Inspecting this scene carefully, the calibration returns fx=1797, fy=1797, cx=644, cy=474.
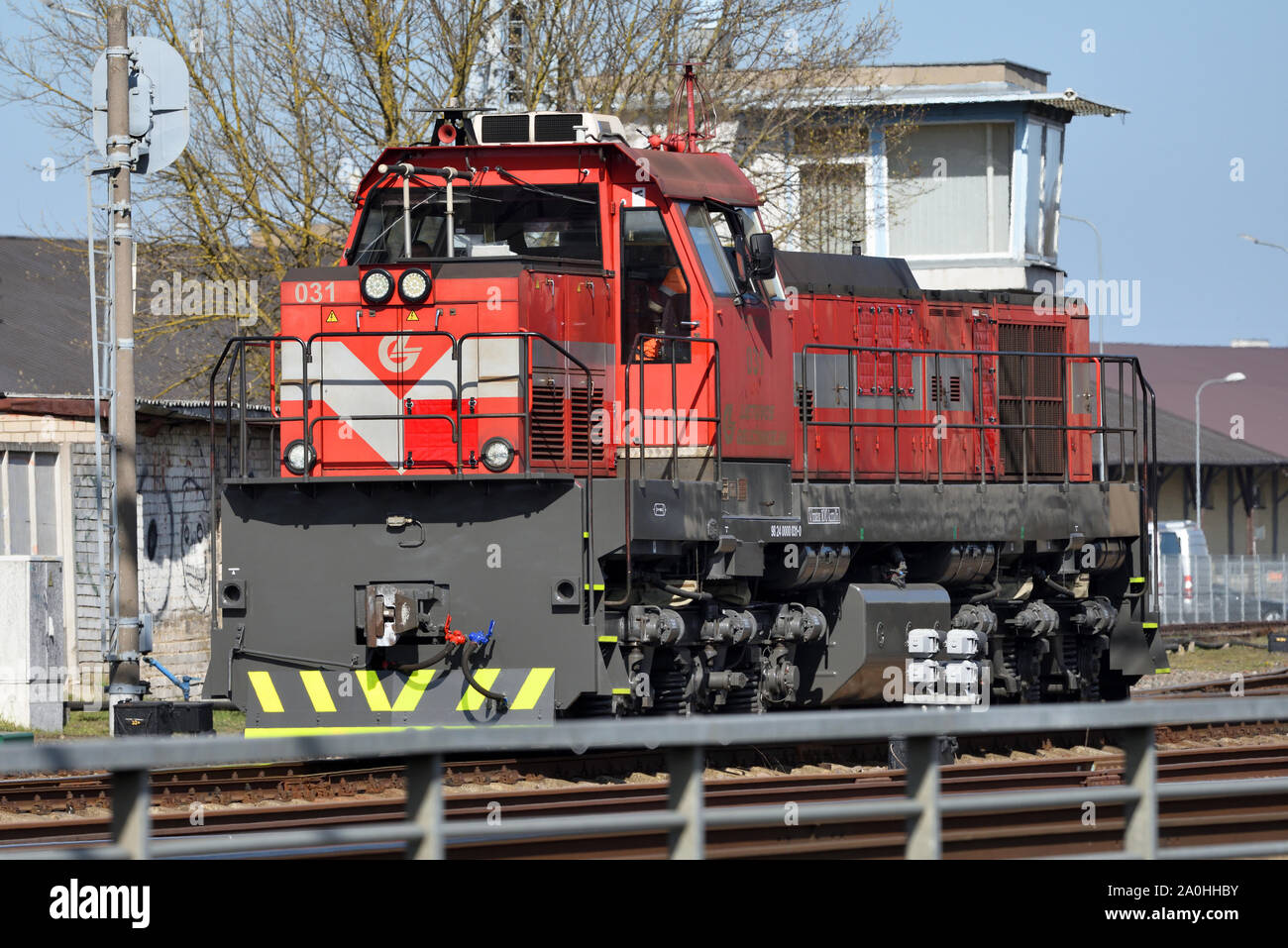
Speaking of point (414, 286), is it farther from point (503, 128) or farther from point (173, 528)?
point (173, 528)

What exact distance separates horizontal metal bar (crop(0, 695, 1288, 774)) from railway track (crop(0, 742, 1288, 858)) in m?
0.43

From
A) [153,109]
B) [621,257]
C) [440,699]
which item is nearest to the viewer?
[440,699]

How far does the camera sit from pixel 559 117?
12.9 m

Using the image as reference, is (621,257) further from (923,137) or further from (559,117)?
(923,137)

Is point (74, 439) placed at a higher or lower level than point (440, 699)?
higher

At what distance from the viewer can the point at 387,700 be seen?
38.7ft

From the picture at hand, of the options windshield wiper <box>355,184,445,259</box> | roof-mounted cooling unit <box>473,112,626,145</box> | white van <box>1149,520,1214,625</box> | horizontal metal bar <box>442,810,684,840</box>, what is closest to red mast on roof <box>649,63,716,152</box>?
roof-mounted cooling unit <box>473,112,626,145</box>

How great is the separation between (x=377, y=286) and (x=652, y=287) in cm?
202

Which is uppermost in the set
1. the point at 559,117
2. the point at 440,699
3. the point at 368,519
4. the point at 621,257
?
the point at 559,117

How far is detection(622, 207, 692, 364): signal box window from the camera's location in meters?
12.8

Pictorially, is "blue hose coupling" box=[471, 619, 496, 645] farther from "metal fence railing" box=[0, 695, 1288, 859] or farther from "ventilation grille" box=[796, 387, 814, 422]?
"metal fence railing" box=[0, 695, 1288, 859]

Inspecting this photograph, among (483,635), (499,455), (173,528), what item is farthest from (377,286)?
(173,528)
